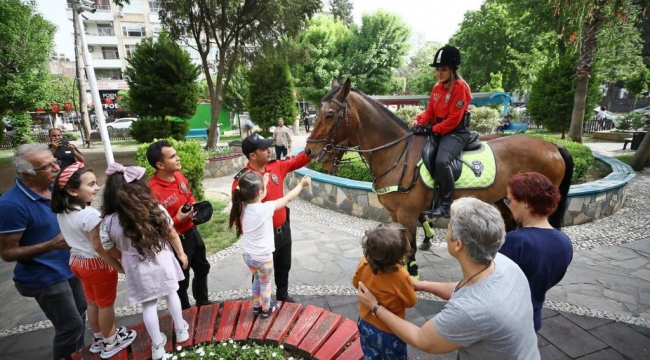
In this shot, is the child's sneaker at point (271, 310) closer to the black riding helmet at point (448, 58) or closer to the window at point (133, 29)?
the black riding helmet at point (448, 58)

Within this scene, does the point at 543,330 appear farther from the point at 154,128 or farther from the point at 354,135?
the point at 154,128

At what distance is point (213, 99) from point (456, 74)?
13192mm

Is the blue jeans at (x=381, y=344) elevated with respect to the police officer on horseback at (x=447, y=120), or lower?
lower

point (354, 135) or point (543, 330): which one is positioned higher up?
point (354, 135)

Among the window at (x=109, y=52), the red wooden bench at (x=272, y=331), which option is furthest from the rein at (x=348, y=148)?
the window at (x=109, y=52)

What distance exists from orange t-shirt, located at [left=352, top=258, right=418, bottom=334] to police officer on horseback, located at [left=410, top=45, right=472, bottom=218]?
6.55 feet

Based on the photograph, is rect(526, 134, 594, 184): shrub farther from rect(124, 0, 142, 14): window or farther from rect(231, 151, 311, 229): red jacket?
rect(124, 0, 142, 14): window

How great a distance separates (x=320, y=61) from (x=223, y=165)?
16.1 meters

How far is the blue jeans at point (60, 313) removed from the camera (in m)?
2.51

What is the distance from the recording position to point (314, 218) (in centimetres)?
686

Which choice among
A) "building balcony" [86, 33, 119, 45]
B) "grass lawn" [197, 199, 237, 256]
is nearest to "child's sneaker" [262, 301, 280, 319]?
"grass lawn" [197, 199, 237, 256]

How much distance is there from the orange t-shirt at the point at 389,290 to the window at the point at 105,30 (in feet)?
177

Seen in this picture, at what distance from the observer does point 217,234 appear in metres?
6.12

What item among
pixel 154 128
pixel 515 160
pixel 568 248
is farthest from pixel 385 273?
pixel 154 128
